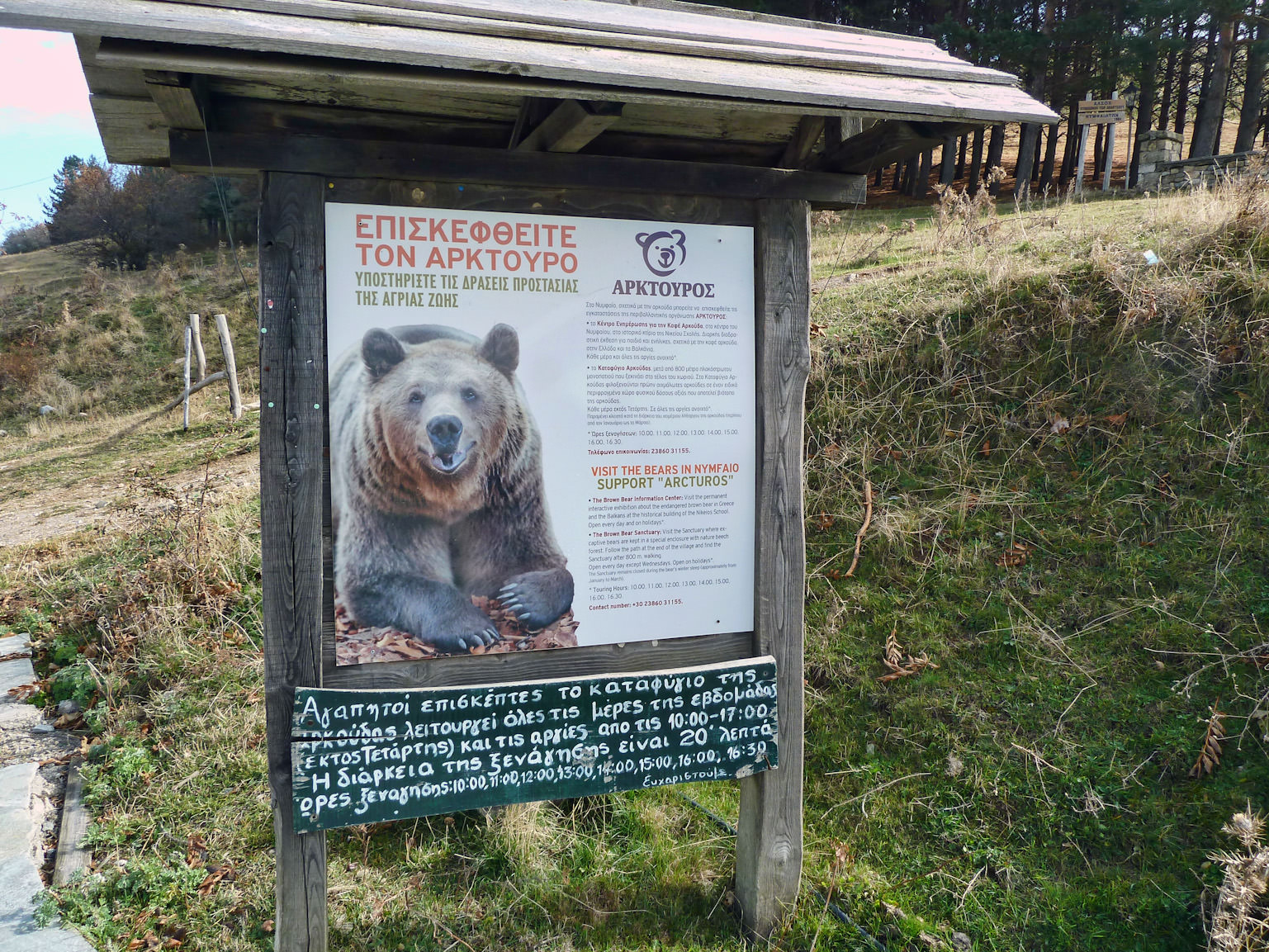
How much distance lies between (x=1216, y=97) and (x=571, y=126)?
21.7 m

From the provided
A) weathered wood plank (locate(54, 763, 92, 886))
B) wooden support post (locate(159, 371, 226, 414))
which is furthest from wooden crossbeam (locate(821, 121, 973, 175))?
wooden support post (locate(159, 371, 226, 414))

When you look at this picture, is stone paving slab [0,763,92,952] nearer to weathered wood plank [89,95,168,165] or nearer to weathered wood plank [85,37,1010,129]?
weathered wood plank [89,95,168,165]

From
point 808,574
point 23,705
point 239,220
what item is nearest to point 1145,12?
point 808,574

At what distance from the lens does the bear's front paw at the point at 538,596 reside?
9.32 ft

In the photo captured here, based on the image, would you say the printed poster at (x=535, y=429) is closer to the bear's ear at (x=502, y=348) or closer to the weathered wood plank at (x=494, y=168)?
the bear's ear at (x=502, y=348)

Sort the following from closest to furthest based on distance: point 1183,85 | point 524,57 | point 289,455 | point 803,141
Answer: point 524,57 < point 289,455 < point 803,141 < point 1183,85

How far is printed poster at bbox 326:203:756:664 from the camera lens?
2.69 meters

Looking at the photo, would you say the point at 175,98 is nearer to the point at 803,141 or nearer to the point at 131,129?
the point at 131,129

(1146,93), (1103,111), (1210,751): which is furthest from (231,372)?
(1146,93)

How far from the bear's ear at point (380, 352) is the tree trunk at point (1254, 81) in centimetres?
2207

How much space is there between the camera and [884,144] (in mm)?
2945

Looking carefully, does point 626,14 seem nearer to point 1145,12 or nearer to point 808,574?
point 808,574

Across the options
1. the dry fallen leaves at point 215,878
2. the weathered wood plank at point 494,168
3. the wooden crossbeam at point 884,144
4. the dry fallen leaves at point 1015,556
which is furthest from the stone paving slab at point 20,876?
the dry fallen leaves at point 1015,556

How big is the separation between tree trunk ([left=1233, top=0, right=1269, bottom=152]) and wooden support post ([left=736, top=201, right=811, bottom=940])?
20.7 meters
